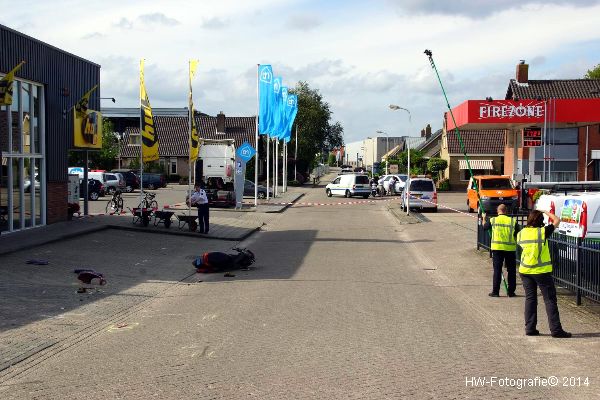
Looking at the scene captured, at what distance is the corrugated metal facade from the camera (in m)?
20.9

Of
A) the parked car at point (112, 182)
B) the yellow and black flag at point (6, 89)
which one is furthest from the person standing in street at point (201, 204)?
the parked car at point (112, 182)

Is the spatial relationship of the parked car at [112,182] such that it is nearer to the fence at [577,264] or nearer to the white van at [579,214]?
the white van at [579,214]

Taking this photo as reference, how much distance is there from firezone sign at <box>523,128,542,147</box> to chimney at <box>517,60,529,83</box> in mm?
19820

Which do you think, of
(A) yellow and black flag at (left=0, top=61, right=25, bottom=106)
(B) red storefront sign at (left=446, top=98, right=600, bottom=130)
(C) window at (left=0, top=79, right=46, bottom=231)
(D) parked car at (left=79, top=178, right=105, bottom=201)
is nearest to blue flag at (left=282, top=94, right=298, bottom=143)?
(D) parked car at (left=79, top=178, right=105, bottom=201)

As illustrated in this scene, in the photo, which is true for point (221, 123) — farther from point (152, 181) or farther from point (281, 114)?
point (281, 114)

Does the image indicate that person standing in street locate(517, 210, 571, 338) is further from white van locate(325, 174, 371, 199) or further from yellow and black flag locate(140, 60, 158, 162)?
white van locate(325, 174, 371, 199)

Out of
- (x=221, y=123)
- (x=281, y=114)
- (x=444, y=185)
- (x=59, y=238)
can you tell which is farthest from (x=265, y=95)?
(x=221, y=123)

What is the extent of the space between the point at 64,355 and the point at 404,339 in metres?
4.04

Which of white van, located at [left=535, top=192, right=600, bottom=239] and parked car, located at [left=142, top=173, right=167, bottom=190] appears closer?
white van, located at [left=535, top=192, right=600, bottom=239]

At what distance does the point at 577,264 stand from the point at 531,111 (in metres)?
26.6

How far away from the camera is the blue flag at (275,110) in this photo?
4034cm

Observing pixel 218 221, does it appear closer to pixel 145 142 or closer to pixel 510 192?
pixel 145 142

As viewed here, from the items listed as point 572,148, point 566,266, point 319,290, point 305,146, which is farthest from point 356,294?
point 305,146

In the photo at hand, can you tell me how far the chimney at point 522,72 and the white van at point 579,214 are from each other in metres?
46.6
